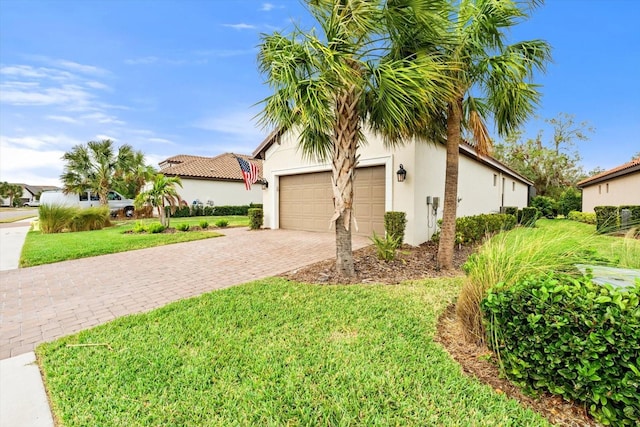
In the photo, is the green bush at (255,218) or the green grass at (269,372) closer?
the green grass at (269,372)

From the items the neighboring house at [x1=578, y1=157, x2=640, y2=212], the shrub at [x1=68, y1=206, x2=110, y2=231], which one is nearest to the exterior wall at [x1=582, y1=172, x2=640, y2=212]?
the neighboring house at [x1=578, y1=157, x2=640, y2=212]

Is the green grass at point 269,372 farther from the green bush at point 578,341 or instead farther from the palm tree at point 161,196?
the palm tree at point 161,196

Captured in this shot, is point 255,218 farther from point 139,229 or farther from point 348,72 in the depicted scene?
point 348,72

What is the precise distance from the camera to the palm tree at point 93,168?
20312mm

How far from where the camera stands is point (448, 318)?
11.9 feet

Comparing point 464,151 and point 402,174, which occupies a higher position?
point 464,151

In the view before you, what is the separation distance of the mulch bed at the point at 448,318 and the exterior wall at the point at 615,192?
1292 centimetres

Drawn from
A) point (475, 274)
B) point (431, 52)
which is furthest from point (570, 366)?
point (431, 52)

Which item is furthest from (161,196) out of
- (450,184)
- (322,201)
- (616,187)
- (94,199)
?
(616,187)

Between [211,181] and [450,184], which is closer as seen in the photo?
[450,184]

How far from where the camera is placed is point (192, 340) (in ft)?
10.2

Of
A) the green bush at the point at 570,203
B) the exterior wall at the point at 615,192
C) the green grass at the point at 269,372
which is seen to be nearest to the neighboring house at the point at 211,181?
the green grass at the point at 269,372

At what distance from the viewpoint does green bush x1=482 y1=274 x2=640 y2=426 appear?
1791mm

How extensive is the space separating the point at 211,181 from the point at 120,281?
19656 mm
